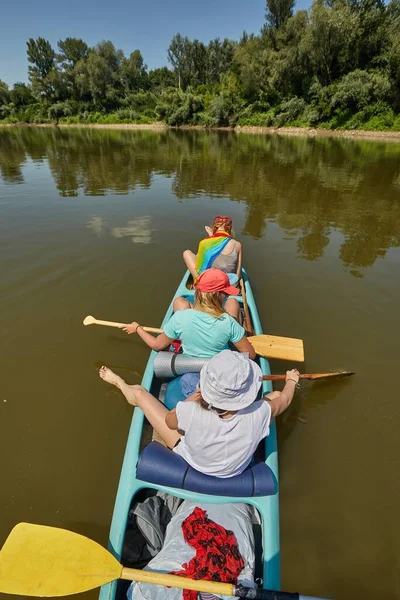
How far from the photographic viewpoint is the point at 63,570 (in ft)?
6.57

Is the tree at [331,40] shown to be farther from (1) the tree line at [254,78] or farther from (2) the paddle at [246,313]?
(2) the paddle at [246,313]

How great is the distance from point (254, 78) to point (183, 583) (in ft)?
161

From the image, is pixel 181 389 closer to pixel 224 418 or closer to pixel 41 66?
pixel 224 418

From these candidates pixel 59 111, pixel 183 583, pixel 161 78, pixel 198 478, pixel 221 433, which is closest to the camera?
pixel 183 583

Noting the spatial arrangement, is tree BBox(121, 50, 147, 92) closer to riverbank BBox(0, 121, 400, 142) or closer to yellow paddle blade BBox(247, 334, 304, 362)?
riverbank BBox(0, 121, 400, 142)

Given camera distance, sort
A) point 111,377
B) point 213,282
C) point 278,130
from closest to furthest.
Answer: point 213,282 < point 111,377 < point 278,130

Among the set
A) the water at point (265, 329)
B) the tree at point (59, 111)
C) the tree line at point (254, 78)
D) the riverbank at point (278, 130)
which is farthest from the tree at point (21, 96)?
the water at point (265, 329)

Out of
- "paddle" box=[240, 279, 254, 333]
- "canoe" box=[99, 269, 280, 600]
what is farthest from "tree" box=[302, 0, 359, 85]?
"canoe" box=[99, 269, 280, 600]

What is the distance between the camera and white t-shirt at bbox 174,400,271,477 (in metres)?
1.93

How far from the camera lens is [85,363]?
4.35 meters

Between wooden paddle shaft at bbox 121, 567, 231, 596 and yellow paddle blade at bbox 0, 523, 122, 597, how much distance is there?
18cm

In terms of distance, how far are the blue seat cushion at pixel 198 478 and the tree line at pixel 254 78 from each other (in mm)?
36111

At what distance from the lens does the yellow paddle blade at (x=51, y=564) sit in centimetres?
188

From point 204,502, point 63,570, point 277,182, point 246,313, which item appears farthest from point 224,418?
point 277,182
